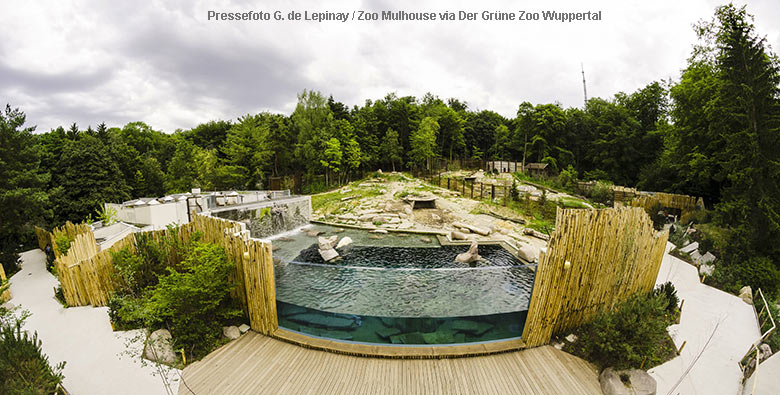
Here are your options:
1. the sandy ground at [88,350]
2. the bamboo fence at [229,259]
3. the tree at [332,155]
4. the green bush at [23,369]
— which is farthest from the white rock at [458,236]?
the tree at [332,155]

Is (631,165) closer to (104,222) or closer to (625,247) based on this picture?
(625,247)

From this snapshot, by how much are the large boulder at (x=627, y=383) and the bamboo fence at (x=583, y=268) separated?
2.70 ft

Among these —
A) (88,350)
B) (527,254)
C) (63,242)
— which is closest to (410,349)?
(88,350)

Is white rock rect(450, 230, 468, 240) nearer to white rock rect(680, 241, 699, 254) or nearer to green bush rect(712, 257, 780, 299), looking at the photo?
green bush rect(712, 257, 780, 299)

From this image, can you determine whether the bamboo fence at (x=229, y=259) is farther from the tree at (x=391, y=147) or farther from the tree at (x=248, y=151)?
the tree at (x=391, y=147)

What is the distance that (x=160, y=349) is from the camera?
4.29 meters

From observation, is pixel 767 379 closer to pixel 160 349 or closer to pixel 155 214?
pixel 160 349

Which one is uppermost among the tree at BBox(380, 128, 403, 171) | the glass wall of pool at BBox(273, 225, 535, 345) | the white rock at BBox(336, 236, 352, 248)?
the tree at BBox(380, 128, 403, 171)

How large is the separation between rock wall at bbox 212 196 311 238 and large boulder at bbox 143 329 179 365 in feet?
24.5

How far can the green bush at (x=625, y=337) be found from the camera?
3.75 metres

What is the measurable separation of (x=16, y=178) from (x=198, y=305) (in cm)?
1175

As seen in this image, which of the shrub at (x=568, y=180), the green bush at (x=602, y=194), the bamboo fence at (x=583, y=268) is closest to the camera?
the bamboo fence at (x=583, y=268)

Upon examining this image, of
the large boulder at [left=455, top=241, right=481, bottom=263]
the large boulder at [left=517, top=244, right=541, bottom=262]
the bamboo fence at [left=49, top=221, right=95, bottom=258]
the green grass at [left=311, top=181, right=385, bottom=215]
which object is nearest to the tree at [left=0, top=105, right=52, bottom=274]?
the bamboo fence at [left=49, top=221, right=95, bottom=258]

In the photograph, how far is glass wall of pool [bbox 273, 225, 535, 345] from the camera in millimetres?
4246
